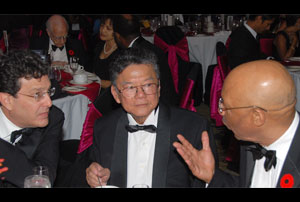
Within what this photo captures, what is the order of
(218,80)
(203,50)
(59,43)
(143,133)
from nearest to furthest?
1. (143,133)
2. (218,80)
3. (59,43)
4. (203,50)

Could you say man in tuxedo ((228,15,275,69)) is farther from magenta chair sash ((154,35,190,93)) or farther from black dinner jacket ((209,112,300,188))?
black dinner jacket ((209,112,300,188))

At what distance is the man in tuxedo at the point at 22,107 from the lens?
1.90 metres

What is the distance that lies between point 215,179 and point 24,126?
1072 mm

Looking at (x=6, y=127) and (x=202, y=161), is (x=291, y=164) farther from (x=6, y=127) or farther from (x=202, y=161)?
(x=6, y=127)

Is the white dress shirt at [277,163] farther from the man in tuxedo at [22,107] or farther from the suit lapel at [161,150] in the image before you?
the man in tuxedo at [22,107]

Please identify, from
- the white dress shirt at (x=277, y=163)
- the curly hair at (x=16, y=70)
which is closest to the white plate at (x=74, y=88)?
the curly hair at (x=16, y=70)

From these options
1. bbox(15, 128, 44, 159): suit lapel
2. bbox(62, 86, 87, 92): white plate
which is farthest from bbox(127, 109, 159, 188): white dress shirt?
bbox(62, 86, 87, 92): white plate

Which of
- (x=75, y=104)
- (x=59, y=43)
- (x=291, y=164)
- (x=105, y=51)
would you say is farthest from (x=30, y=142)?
(x=59, y=43)

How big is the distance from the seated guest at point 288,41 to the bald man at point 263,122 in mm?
4263

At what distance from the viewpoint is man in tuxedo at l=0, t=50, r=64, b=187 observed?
1.90 metres

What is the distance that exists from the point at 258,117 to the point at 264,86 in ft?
0.47

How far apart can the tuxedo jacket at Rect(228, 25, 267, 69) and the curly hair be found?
323cm

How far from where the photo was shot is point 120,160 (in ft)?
7.38
